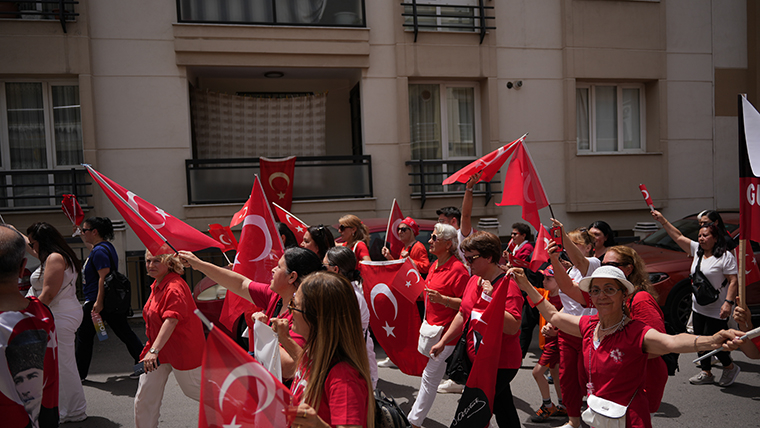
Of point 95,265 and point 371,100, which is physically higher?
point 371,100

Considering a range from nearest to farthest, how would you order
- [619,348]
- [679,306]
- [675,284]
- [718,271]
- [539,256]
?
[619,348] < [539,256] < [718,271] < [675,284] < [679,306]

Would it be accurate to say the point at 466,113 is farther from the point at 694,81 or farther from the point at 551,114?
the point at 694,81

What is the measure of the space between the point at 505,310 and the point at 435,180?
8145 millimetres

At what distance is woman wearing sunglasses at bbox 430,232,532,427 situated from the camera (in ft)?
12.4

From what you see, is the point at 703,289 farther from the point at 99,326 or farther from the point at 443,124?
the point at 443,124

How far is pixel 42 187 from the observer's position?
34.6ft

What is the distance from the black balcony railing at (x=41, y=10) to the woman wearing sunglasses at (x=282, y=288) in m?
8.67

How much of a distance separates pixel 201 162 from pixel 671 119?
1091 cm

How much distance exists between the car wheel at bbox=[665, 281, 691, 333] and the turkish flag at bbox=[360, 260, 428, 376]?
4.38 meters

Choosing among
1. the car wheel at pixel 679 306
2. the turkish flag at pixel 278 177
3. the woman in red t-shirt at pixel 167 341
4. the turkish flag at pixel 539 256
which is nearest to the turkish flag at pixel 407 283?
the turkish flag at pixel 539 256

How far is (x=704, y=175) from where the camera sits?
13.0m

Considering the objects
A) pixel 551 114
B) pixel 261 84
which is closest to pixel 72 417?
pixel 261 84

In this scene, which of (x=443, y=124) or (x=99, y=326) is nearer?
(x=99, y=326)

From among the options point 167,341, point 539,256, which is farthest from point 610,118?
point 167,341
